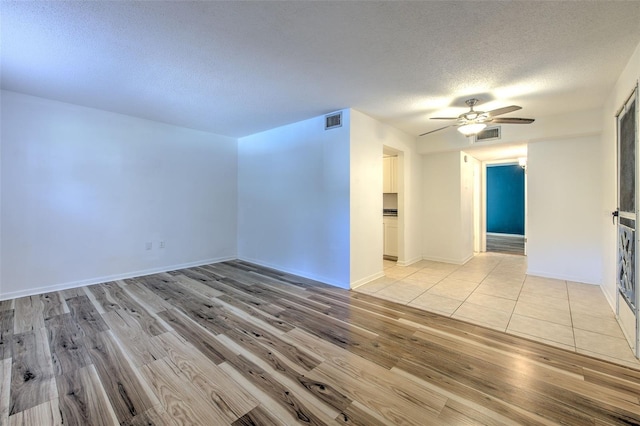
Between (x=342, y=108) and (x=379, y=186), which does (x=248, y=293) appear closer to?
(x=379, y=186)

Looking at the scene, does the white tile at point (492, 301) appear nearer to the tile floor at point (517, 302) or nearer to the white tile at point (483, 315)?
the tile floor at point (517, 302)

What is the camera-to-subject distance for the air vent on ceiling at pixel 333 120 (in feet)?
12.2

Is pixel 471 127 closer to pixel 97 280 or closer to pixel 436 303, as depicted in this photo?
pixel 436 303

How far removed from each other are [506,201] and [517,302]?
7.63 metres

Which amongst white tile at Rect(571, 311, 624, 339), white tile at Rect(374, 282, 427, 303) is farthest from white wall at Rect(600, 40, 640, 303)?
white tile at Rect(374, 282, 427, 303)

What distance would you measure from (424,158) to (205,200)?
4.62m

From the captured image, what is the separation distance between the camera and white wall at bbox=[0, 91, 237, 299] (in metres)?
3.29

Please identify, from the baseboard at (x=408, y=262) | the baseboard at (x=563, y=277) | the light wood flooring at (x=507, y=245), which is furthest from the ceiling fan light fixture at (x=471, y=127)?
the light wood flooring at (x=507, y=245)

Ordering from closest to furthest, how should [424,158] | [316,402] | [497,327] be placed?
[316,402]
[497,327]
[424,158]

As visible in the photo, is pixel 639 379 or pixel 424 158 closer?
pixel 639 379

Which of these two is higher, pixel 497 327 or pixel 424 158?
pixel 424 158

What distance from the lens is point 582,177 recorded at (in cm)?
397

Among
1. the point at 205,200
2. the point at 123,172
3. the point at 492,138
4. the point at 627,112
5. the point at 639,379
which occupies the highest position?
the point at 492,138

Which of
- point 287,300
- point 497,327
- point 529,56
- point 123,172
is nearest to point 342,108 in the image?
point 529,56
